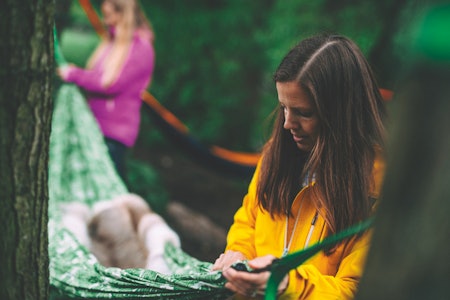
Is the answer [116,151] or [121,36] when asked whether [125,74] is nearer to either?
[121,36]

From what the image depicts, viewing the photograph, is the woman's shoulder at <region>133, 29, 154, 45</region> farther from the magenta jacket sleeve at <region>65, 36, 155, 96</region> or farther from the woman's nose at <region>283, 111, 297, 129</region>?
the woman's nose at <region>283, 111, 297, 129</region>

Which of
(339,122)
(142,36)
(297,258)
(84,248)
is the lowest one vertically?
(84,248)

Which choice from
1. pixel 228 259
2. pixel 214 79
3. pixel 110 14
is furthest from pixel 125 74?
pixel 214 79

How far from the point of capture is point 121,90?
2.96 meters

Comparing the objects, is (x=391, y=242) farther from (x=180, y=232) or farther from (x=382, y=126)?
(x=180, y=232)

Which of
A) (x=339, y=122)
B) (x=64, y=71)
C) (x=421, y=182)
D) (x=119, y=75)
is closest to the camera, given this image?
(x=421, y=182)

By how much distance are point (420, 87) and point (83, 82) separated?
98.1 inches

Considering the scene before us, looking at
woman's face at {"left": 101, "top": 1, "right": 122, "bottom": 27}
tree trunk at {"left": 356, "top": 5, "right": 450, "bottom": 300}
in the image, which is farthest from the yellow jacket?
woman's face at {"left": 101, "top": 1, "right": 122, "bottom": 27}

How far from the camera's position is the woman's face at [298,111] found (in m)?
1.28

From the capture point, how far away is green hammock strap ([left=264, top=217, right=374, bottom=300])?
1.03 m

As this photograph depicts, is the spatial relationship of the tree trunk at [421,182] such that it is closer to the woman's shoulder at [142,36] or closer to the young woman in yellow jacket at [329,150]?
the young woman in yellow jacket at [329,150]

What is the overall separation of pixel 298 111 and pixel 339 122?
0.31ft

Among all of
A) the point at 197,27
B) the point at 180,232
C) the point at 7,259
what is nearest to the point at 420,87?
the point at 7,259

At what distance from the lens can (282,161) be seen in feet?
4.58
